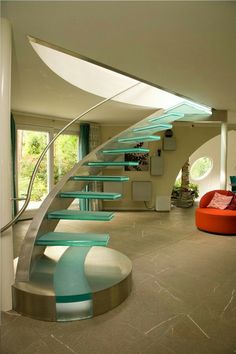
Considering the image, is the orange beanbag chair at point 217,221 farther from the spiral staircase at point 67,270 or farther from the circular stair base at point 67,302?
the circular stair base at point 67,302

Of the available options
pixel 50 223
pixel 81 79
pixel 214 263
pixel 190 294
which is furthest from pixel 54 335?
pixel 81 79

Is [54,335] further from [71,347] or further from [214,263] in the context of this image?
[214,263]

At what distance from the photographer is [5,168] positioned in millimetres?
2051

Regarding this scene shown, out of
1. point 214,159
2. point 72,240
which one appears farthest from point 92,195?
point 214,159

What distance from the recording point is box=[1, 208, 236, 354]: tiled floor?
5.82 ft

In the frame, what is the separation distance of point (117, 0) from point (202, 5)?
1.76ft

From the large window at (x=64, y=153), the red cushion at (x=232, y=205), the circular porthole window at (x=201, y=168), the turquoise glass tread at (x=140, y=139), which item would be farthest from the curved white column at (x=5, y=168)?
the circular porthole window at (x=201, y=168)

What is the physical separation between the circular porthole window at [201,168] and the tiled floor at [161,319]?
5.83 metres

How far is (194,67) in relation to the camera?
2637 mm

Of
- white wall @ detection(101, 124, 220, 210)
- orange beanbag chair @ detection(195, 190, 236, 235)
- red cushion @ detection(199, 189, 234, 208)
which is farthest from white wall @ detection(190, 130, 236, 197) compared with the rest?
orange beanbag chair @ detection(195, 190, 236, 235)

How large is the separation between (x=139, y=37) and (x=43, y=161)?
4708 millimetres

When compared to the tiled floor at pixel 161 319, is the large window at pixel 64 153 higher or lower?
higher

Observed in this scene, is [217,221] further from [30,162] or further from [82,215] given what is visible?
[30,162]

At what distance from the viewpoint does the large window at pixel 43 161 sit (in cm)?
583
